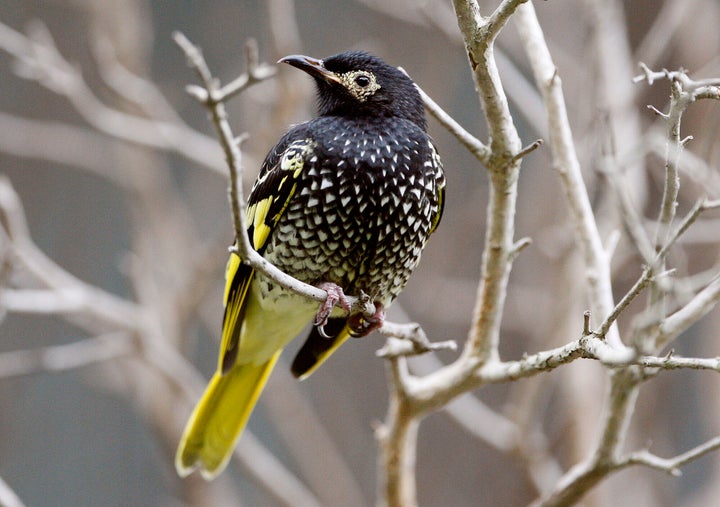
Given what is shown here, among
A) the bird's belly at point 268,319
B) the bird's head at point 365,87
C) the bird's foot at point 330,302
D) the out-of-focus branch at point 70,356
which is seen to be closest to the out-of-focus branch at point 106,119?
the out-of-focus branch at point 70,356

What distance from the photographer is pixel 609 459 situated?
247cm

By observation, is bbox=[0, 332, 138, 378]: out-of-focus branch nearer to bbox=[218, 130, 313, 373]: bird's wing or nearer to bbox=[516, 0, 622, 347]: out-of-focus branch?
bbox=[218, 130, 313, 373]: bird's wing

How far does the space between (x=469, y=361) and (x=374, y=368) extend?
11.5 ft

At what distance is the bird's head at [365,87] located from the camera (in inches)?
118

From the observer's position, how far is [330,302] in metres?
2.69

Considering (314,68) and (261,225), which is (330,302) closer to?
(261,225)

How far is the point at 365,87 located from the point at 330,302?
768 millimetres

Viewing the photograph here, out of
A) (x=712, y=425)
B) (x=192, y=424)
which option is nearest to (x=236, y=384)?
(x=192, y=424)

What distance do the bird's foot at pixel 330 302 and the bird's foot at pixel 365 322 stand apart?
84mm

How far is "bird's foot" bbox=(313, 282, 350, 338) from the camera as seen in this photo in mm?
2691

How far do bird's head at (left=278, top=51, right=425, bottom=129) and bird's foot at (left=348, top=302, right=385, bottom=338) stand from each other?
632mm

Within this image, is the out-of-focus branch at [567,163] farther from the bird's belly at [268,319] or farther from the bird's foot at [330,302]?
the bird's belly at [268,319]

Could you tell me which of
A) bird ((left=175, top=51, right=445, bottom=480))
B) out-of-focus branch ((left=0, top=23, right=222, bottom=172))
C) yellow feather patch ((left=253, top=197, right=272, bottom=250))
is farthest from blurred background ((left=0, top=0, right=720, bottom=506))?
yellow feather patch ((left=253, top=197, right=272, bottom=250))

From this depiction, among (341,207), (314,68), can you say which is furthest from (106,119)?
(341,207)
